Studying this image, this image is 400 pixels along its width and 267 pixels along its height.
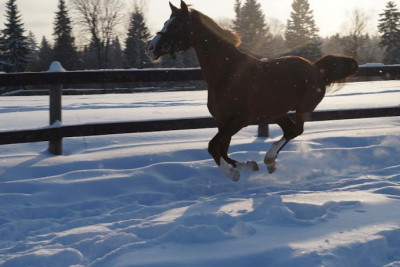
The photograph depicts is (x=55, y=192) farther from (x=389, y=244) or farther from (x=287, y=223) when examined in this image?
(x=389, y=244)

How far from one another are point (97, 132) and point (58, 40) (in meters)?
44.8

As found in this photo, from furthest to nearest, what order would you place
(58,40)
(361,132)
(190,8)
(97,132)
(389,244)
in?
(58,40) → (361,132) → (97,132) → (190,8) → (389,244)

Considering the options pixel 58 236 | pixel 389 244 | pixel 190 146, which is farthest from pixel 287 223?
pixel 190 146

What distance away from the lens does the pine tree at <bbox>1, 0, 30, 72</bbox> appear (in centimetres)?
4162

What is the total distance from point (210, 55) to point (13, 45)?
138 feet

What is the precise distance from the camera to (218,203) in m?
3.80

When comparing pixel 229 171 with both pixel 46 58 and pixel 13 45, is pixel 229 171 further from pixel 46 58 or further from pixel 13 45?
pixel 46 58

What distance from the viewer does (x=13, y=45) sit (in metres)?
41.7

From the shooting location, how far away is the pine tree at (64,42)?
46062mm

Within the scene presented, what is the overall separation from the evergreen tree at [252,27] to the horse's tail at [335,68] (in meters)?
41.9

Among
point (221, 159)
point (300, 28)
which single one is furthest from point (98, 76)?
point (300, 28)

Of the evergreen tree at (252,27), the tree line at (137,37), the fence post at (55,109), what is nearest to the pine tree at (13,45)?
the tree line at (137,37)

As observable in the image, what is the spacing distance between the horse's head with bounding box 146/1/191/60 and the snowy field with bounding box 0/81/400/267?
51.4 inches

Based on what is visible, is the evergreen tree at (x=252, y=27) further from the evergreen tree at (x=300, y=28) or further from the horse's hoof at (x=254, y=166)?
the horse's hoof at (x=254, y=166)
